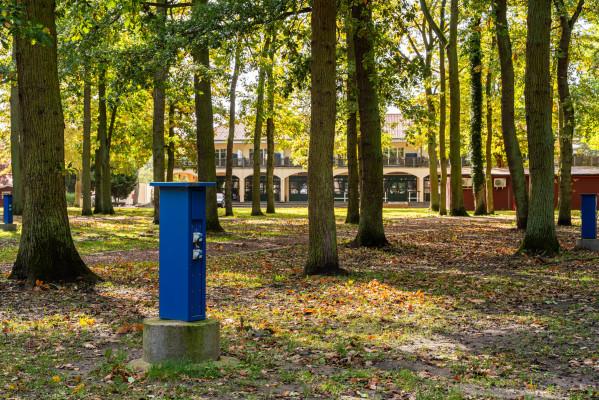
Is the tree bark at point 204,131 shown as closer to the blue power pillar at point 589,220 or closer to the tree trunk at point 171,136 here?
the blue power pillar at point 589,220

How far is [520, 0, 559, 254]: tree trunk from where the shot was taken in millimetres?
12891

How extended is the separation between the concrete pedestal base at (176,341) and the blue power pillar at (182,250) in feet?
0.30

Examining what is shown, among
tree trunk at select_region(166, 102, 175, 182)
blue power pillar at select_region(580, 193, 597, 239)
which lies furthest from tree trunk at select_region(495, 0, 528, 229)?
tree trunk at select_region(166, 102, 175, 182)

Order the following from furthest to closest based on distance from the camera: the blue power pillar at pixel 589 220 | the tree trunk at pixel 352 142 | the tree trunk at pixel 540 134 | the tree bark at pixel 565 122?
the tree bark at pixel 565 122 < the tree trunk at pixel 352 142 < the blue power pillar at pixel 589 220 < the tree trunk at pixel 540 134

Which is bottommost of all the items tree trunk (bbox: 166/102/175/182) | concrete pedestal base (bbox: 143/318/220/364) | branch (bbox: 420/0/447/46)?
concrete pedestal base (bbox: 143/318/220/364)

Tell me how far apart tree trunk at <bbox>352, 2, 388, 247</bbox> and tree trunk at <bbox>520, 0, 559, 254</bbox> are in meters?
3.51

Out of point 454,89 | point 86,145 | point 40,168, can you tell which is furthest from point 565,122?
point 86,145

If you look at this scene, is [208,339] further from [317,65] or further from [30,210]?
[317,65]

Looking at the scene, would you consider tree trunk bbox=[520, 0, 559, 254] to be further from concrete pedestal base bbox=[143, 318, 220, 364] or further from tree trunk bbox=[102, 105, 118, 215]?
tree trunk bbox=[102, 105, 118, 215]

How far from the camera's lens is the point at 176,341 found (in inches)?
202

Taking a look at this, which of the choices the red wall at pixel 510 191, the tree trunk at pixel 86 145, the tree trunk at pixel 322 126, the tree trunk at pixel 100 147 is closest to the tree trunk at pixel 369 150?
the tree trunk at pixel 322 126

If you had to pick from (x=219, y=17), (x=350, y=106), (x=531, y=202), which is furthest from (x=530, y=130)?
(x=350, y=106)

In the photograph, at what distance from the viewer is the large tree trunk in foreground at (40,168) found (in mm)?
9094

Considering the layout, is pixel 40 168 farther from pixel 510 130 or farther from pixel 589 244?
pixel 510 130
